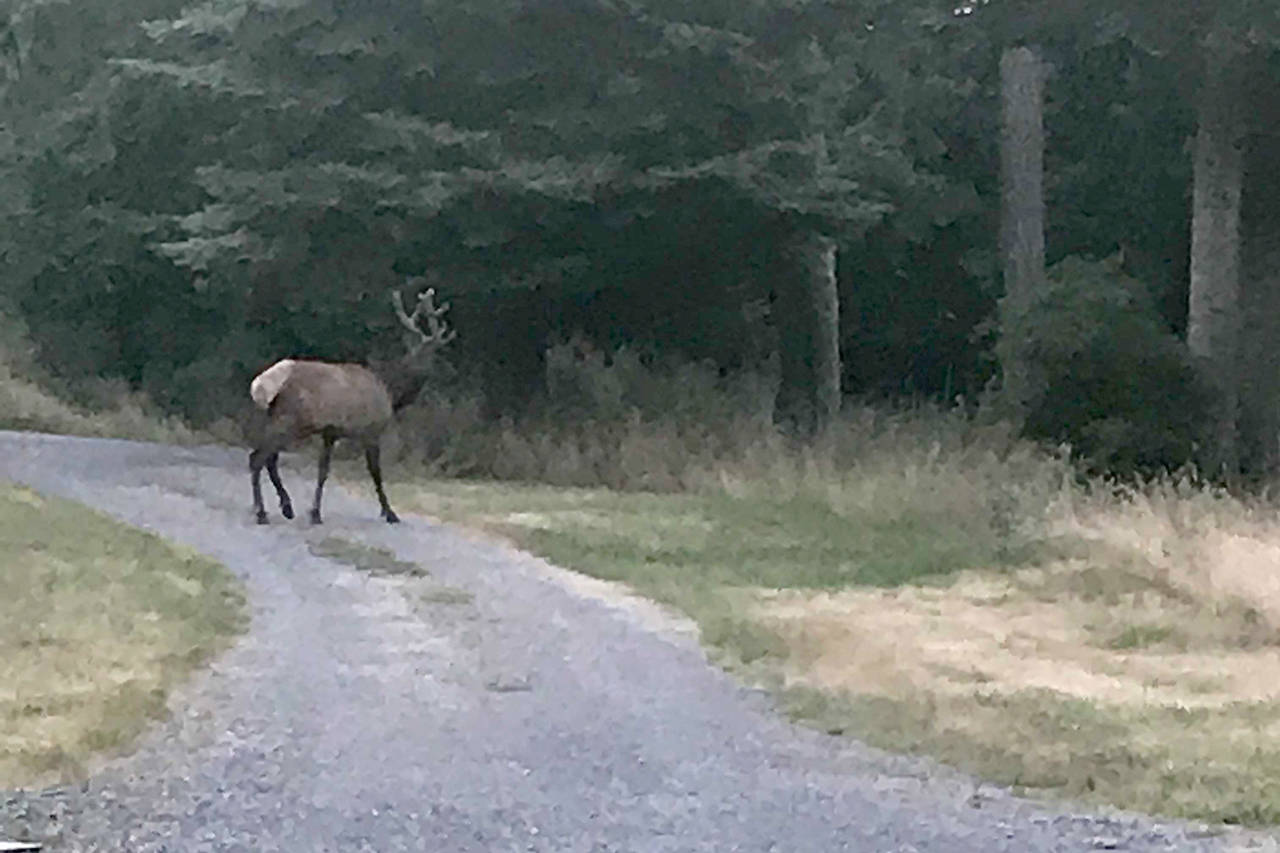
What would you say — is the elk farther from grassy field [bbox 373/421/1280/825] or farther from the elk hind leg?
grassy field [bbox 373/421/1280/825]

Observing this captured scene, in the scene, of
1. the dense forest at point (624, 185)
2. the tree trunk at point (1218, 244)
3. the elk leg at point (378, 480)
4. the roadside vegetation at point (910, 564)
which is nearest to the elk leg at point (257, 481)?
the elk leg at point (378, 480)

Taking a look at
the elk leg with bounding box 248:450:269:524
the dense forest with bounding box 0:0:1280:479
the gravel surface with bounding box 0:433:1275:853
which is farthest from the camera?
the dense forest with bounding box 0:0:1280:479

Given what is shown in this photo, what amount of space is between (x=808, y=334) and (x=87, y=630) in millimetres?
16719

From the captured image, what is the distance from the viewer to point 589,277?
2425 cm

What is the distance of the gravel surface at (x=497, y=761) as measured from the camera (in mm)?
6309

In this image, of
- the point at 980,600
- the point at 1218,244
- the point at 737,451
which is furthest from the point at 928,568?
the point at 1218,244

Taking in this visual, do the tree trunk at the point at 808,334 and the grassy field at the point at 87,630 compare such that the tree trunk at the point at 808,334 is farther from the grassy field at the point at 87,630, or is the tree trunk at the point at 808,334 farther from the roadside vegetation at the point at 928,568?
the grassy field at the point at 87,630

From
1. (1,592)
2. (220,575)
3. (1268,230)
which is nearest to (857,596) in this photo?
(220,575)

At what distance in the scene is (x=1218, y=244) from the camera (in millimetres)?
22328

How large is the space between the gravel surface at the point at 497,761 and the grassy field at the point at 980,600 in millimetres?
422

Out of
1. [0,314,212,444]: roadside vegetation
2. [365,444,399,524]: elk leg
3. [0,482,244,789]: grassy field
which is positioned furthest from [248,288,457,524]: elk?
[0,314,212,444]: roadside vegetation

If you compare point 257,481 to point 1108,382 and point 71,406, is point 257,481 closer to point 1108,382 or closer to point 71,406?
point 1108,382

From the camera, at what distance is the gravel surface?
6.31 m

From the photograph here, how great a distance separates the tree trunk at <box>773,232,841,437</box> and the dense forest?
0.17ft
